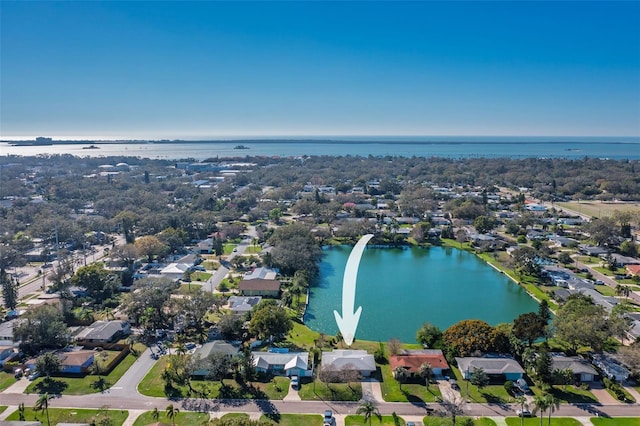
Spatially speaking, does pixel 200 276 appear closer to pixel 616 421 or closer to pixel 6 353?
pixel 6 353

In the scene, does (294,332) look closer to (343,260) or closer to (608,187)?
(343,260)

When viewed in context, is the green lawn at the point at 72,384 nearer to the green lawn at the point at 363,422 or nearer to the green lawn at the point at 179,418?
the green lawn at the point at 179,418

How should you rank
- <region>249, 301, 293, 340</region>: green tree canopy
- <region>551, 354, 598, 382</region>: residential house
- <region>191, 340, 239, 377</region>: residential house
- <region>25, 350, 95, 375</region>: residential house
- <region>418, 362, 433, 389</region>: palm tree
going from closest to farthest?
<region>418, 362, 433, 389</region>: palm tree < <region>551, 354, 598, 382</region>: residential house < <region>191, 340, 239, 377</region>: residential house < <region>25, 350, 95, 375</region>: residential house < <region>249, 301, 293, 340</region>: green tree canopy

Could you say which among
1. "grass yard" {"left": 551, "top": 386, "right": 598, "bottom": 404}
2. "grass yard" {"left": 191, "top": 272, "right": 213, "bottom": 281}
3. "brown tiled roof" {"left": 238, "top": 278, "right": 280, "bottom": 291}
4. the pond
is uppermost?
→ "brown tiled roof" {"left": 238, "top": 278, "right": 280, "bottom": 291}

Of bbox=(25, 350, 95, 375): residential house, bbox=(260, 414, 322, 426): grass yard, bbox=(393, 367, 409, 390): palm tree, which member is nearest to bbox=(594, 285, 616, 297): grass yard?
bbox=(393, 367, 409, 390): palm tree

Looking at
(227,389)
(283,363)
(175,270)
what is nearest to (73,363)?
(227,389)

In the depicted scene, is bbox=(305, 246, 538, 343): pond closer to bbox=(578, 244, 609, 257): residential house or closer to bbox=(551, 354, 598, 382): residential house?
bbox=(551, 354, 598, 382): residential house

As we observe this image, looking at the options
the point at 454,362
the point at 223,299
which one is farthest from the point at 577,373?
the point at 223,299

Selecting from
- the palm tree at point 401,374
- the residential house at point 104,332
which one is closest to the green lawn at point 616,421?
the palm tree at point 401,374
